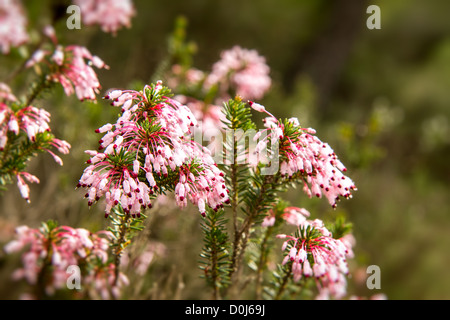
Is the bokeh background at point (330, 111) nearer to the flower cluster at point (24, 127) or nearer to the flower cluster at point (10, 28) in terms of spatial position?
the flower cluster at point (10, 28)

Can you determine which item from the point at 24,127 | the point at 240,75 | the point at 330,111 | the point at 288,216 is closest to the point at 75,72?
the point at 24,127

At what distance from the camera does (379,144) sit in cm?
979

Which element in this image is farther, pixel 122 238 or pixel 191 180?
pixel 122 238

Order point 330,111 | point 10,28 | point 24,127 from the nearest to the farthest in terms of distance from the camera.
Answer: point 24,127 → point 10,28 → point 330,111

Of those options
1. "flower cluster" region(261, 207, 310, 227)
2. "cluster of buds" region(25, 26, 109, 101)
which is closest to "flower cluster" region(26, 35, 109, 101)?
"cluster of buds" region(25, 26, 109, 101)

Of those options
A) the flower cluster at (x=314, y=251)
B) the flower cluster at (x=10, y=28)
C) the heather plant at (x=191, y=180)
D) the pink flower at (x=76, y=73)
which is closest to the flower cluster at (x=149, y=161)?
the heather plant at (x=191, y=180)

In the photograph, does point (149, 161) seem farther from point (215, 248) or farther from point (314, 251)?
point (314, 251)

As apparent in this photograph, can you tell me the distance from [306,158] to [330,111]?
8918mm

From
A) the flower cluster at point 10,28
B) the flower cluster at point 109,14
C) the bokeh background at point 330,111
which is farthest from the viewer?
the bokeh background at point 330,111

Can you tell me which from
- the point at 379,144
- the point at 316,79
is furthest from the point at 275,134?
the point at 379,144

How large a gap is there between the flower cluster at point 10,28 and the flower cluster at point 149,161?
236 centimetres

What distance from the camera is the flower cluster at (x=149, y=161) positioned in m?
1.45

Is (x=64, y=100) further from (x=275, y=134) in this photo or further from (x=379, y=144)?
(x=379, y=144)

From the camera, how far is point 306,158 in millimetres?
1563
